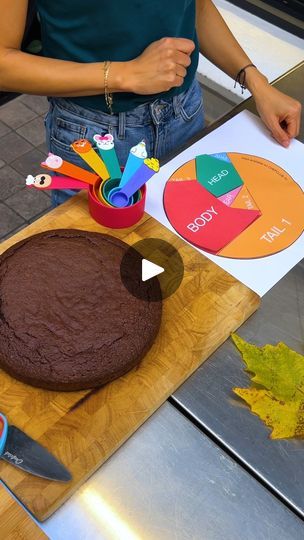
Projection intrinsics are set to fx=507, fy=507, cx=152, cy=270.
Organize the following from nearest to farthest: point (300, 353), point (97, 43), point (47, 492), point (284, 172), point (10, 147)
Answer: point (47, 492) → point (300, 353) → point (97, 43) → point (284, 172) → point (10, 147)

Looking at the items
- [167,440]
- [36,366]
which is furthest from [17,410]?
[167,440]

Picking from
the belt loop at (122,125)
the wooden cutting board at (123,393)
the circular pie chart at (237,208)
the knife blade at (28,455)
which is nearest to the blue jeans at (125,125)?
the belt loop at (122,125)

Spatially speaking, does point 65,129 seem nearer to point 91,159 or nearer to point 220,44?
point 91,159

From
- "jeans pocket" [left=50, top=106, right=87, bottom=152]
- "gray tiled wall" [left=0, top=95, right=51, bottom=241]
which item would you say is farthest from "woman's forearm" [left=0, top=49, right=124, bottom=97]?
"gray tiled wall" [left=0, top=95, right=51, bottom=241]

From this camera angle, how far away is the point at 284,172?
1.08m

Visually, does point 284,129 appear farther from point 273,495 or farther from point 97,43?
point 273,495

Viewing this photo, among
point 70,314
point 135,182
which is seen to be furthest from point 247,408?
point 135,182

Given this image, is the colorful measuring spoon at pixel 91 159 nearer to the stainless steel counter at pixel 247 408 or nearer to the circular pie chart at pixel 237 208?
the circular pie chart at pixel 237 208

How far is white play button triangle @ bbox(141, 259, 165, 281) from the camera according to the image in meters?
0.84

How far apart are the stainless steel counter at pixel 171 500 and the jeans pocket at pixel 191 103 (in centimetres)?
71

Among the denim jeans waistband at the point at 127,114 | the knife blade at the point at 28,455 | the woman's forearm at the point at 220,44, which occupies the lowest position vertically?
the knife blade at the point at 28,455

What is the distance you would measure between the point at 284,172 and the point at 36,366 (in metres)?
0.67

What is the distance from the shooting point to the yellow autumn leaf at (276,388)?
2.43 ft
